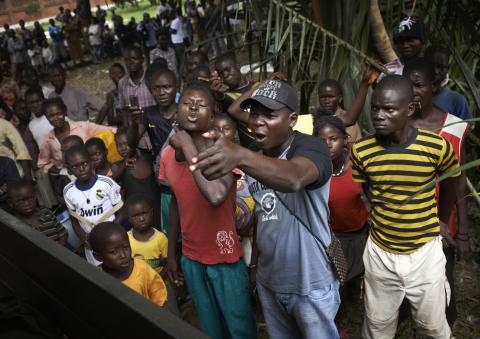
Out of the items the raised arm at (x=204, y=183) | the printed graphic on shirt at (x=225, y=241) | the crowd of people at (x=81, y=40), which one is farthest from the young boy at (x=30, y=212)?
the crowd of people at (x=81, y=40)

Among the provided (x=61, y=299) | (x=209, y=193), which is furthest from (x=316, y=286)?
(x=61, y=299)

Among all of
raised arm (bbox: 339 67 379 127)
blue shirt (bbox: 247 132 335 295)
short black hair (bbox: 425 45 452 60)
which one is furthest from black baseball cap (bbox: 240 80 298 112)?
short black hair (bbox: 425 45 452 60)

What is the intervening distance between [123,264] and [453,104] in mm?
2105

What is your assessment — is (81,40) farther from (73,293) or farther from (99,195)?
(73,293)

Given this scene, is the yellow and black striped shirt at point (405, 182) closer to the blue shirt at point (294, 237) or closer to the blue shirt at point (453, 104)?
the blue shirt at point (294, 237)

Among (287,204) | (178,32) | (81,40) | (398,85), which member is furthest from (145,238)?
(81,40)

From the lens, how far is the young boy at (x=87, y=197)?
3.34 meters

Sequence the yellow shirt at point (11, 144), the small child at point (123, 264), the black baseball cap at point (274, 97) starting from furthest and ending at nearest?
the yellow shirt at point (11, 144)
the small child at point (123, 264)
the black baseball cap at point (274, 97)

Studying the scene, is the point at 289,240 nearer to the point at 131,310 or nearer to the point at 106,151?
the point at 131,310

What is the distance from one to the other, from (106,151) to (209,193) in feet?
6.96

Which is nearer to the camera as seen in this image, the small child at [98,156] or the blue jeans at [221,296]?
the blue jeans at [221,296]

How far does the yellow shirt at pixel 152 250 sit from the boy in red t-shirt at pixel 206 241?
1.67 feet

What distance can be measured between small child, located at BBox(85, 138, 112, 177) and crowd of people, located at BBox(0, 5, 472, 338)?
11 millimetres

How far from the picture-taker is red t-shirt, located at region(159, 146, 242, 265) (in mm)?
2320
